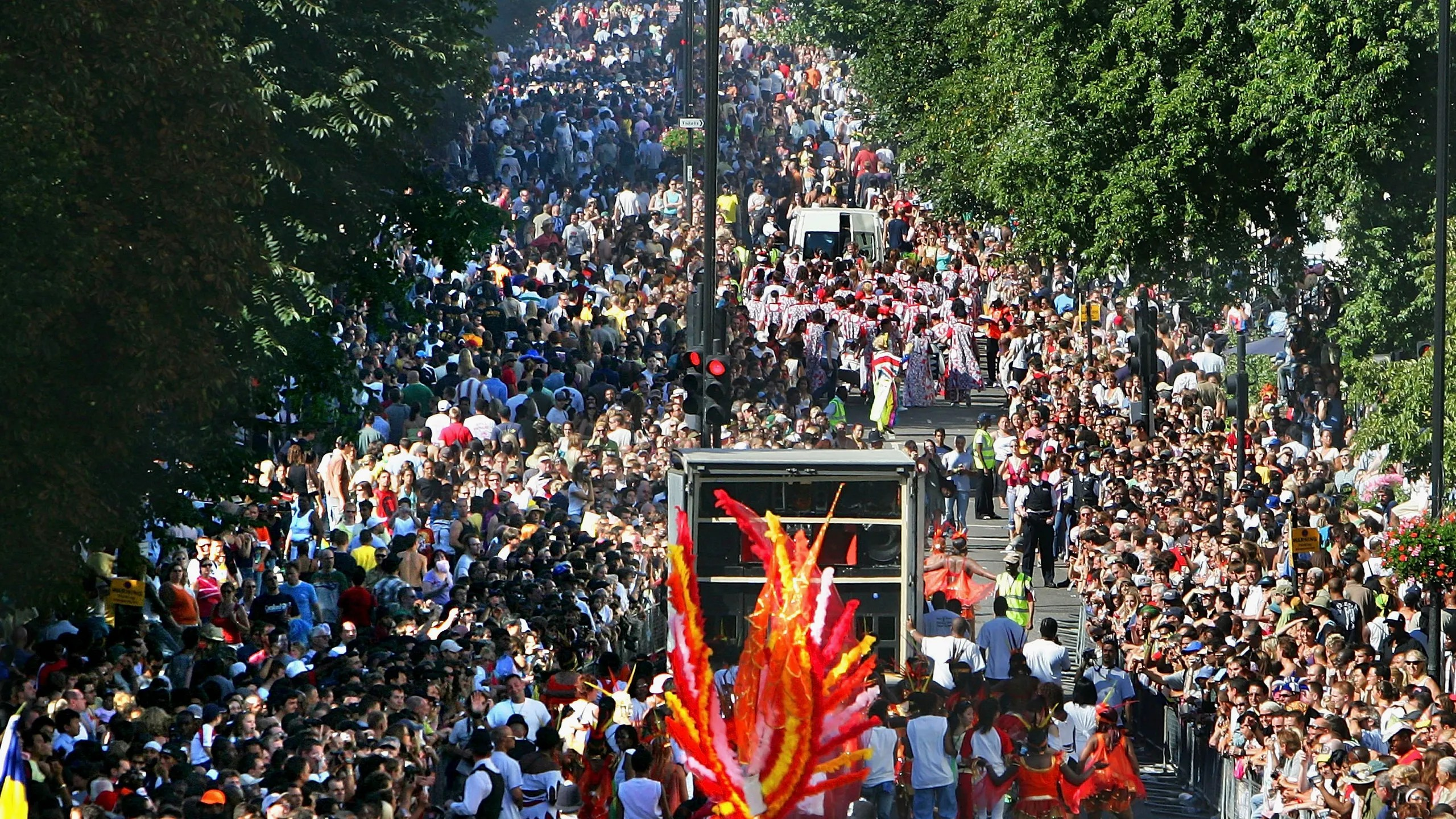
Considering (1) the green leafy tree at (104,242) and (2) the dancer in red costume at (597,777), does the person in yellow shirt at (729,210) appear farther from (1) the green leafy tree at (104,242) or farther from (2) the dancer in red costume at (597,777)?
(2) the dancer in red costume at (597,777)

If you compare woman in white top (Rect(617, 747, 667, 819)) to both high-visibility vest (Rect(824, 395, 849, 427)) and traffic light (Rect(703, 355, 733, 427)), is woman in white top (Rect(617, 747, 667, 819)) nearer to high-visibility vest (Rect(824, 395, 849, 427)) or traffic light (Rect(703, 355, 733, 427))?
traffic light (Rect(703, 355, 733, 427))

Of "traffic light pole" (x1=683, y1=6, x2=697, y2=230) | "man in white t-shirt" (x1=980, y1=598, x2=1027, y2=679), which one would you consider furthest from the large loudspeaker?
"traffic light pole" (x1=683, y1=6, x2=697, y2=230)

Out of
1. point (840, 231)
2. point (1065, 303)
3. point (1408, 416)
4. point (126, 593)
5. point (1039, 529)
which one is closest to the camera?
point (126, 593)

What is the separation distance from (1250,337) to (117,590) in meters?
28.7

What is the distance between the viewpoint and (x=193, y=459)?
21.1 metres

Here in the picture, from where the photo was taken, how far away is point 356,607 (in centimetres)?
2297

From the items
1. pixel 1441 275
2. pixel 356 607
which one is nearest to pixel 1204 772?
pixel 1441 275

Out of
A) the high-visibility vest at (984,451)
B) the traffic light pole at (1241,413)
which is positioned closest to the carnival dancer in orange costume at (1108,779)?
the traffic light pole at (1241,413)

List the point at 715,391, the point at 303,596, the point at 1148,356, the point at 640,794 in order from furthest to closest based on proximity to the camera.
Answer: the point at 1148,356 < the point at 715,391 < the point at 303,596 < the point at 640,794

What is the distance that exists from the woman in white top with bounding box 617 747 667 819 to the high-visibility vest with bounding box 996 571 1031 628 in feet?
28.1

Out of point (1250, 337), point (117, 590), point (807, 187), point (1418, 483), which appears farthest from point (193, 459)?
point (807, 187)

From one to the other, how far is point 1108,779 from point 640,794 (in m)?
3.76

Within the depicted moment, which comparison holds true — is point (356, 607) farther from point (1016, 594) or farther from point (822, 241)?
point (822, 241)

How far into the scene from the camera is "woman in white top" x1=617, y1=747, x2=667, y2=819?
1723 cm
